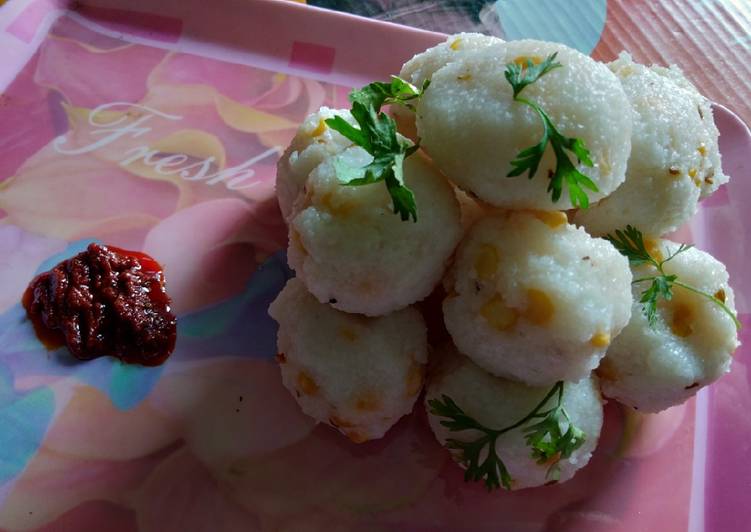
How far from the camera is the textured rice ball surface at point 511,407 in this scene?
2.68 feet

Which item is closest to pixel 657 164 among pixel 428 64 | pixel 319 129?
pixel 428 64

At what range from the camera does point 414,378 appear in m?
0.86

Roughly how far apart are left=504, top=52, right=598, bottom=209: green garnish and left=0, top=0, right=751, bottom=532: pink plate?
0.44 meters

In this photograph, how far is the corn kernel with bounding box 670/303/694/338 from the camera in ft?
2.84

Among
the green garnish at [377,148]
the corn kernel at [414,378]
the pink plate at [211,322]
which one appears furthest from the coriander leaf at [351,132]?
the pink plate at [211,322]

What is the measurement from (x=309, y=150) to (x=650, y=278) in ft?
1.55

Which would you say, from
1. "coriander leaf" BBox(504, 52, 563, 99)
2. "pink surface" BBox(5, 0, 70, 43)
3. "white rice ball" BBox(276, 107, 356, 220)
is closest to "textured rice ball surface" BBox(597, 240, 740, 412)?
"coriander leaf" BBox(504, 52, 563, 99)

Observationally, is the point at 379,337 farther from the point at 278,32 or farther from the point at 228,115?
the point at 278,32

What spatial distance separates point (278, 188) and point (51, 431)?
46 cm

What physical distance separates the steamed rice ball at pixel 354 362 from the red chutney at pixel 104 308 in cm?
26

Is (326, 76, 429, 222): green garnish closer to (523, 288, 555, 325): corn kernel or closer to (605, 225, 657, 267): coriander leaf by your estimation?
(523, 288, 555, 325): corn kernel

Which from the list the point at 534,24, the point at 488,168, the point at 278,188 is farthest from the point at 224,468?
the point at 534,24

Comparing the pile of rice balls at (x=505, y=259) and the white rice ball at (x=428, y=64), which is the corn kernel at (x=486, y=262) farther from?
the white rice ball at (x=428, y=64)

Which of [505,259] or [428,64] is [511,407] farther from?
[428,64]
